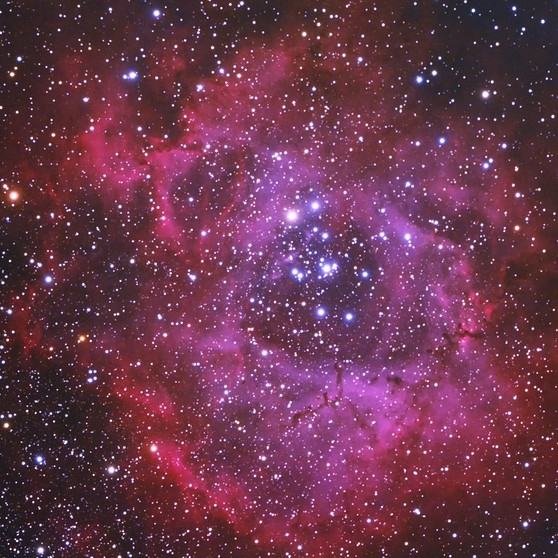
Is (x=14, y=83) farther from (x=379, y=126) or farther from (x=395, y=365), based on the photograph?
(x=395, y=365)

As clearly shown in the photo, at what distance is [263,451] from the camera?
1.06 metres

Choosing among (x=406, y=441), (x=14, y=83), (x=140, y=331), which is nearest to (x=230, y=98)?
(x=14, y=83)

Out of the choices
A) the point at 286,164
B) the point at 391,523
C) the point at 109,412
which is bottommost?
the point at 391,523

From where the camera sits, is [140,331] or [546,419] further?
[546,419]

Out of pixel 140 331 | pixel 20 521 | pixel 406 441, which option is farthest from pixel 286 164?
pixel 20 521

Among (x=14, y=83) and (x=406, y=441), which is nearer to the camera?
(x=14, y=83)

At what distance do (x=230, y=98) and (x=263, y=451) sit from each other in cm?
84

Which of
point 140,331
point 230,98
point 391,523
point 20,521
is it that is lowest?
point 391,523

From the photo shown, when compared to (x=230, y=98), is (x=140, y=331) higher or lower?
lower

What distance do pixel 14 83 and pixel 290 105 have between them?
0.61m

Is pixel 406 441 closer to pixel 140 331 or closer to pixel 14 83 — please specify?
pixel 140 331

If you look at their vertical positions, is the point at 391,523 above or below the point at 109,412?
below

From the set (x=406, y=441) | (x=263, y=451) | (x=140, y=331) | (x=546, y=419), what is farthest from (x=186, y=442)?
(x=546, y=419)

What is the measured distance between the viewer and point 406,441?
109 centimetres
